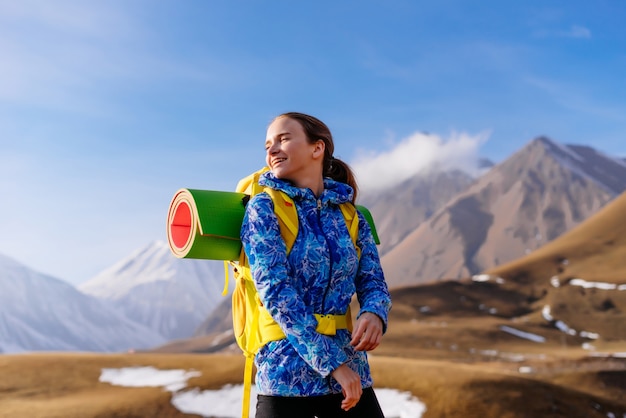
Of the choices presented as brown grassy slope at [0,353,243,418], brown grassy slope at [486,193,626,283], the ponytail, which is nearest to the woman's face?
the ponytail

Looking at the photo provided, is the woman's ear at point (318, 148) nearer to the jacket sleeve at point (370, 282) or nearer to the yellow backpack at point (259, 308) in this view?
the yellow backpack at point (259, 308)

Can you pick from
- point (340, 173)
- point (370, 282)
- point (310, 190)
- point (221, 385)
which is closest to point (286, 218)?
point (310, 190)

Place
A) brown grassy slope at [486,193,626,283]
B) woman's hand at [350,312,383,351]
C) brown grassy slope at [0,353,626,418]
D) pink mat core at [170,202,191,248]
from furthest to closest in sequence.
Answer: brown grassy slope at [486,193,626,283]
brown grassy slope at [0,353,626,418]
pink mat core at [170,202,191,248]
woman's hand at [350,312,383,351]

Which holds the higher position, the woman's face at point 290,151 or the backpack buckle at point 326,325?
the woman's face at point 290,151

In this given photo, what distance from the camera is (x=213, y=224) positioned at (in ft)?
11.3

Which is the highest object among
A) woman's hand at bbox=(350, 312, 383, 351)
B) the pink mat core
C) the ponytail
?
the ponytail

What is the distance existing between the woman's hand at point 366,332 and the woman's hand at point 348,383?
14 centimetres

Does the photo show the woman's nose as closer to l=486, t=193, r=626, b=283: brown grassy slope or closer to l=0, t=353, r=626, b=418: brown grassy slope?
l=0, t=353, r=626, b=418: brown grassy slope

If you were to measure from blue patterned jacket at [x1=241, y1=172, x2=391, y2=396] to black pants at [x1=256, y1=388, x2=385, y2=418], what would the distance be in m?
0.05

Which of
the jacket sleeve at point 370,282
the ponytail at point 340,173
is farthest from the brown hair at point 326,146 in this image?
the jacket sleeve at point 370,282

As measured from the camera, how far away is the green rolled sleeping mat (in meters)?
3.44

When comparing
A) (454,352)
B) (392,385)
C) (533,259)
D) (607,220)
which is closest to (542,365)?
(454,352)

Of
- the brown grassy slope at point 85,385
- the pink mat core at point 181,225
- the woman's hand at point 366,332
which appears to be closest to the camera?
the woman's hand at point 366,332

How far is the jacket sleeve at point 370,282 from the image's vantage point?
341 cm
